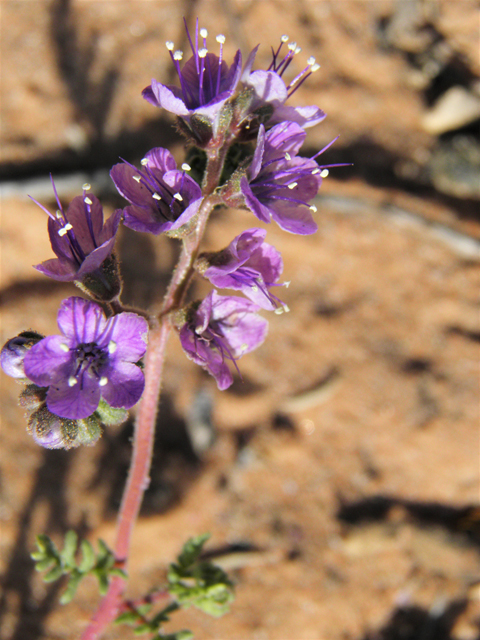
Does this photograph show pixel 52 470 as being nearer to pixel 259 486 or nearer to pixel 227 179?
pixel 259 486

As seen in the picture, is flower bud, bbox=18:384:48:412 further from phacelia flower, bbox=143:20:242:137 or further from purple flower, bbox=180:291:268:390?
phacelia flower, bbox=143:20:242:137

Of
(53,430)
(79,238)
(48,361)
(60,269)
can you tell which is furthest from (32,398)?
(79,238)

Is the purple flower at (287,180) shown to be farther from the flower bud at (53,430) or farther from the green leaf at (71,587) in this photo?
the green leaf at (71,587)

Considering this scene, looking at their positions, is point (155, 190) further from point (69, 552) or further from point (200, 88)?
point (69, 552)

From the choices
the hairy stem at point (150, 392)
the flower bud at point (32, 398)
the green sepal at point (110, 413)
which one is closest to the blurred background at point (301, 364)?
the hairy stem at point (150, 392)

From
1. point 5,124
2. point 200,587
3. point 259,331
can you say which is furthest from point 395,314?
point 5,124
